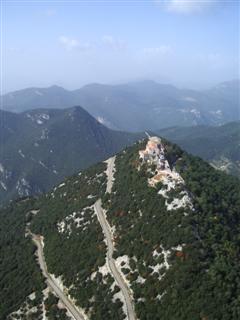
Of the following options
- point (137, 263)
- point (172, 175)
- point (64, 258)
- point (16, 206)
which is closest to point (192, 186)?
point (172, 175)

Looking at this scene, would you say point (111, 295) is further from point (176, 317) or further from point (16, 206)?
point (16, 206)

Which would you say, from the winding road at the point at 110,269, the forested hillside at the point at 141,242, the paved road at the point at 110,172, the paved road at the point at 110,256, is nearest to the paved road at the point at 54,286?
the winding road at the point at 110,269

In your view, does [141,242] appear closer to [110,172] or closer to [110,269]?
[110,269]

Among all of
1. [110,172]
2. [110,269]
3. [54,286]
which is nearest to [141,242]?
[110,269]

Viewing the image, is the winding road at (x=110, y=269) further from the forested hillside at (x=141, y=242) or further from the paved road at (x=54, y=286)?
the forested hillside at (x=141, y=242)

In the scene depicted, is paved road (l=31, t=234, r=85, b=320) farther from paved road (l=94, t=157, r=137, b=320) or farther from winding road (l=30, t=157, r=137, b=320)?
paved road (l=94, t=157, r=137, b=320)

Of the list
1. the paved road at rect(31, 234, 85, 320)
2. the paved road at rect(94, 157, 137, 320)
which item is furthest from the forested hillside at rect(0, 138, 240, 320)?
the paved road at rect(31, 234, 85, 320)
